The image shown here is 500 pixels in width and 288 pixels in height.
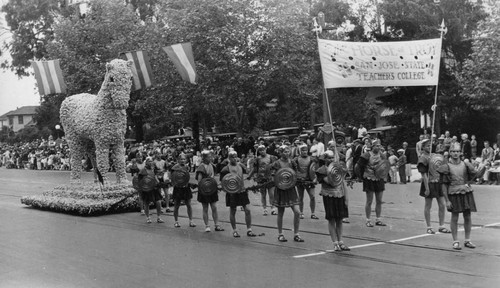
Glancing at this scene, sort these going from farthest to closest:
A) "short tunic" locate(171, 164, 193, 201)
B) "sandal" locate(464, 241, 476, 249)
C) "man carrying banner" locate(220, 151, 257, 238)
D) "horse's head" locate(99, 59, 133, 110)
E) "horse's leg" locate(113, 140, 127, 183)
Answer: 1. "horse's leg" locate(113, 140, 127, 183)
2. "horse's head" locate(99, 59, 133, 110)
3. "short tunic" locate(171, 164, 193, 201)
4. "man carrying banner" locate(220, 151, 257, 238)
5. "sandal" locate(464, 241, 476, 249)

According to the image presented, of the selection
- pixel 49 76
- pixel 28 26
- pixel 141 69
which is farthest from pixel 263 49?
pixel 28 26

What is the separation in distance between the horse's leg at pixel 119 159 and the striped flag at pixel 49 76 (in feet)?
11.8

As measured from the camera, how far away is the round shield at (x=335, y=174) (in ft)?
32.2

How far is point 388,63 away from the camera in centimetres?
1377

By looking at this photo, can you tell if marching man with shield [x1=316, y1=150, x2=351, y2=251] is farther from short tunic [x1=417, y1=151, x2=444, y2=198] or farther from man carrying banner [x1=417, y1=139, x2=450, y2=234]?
short tunic [x1=417, y1=151, x2=444, y2=198]

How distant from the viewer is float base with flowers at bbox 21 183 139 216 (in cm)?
1575

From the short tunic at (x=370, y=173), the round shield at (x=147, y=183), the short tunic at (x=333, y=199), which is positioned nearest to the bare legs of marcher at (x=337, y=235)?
the short tunic at (x=333, y=199)

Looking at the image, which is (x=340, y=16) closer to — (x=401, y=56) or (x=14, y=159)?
(x=401, y=56)

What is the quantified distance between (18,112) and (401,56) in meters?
66.4

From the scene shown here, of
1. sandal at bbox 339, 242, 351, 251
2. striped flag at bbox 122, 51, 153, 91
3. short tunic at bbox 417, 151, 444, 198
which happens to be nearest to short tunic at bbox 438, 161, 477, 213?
short tunic at bbox 417, 151, 444, 198

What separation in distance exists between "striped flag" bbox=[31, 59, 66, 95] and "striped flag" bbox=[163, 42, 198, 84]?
457cm

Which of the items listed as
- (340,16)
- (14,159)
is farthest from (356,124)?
(14,159)

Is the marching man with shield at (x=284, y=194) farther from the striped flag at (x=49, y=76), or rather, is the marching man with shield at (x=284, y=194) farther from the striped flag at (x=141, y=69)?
the striped flag at (x=49, y=76)

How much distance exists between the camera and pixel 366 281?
24.8 ft
